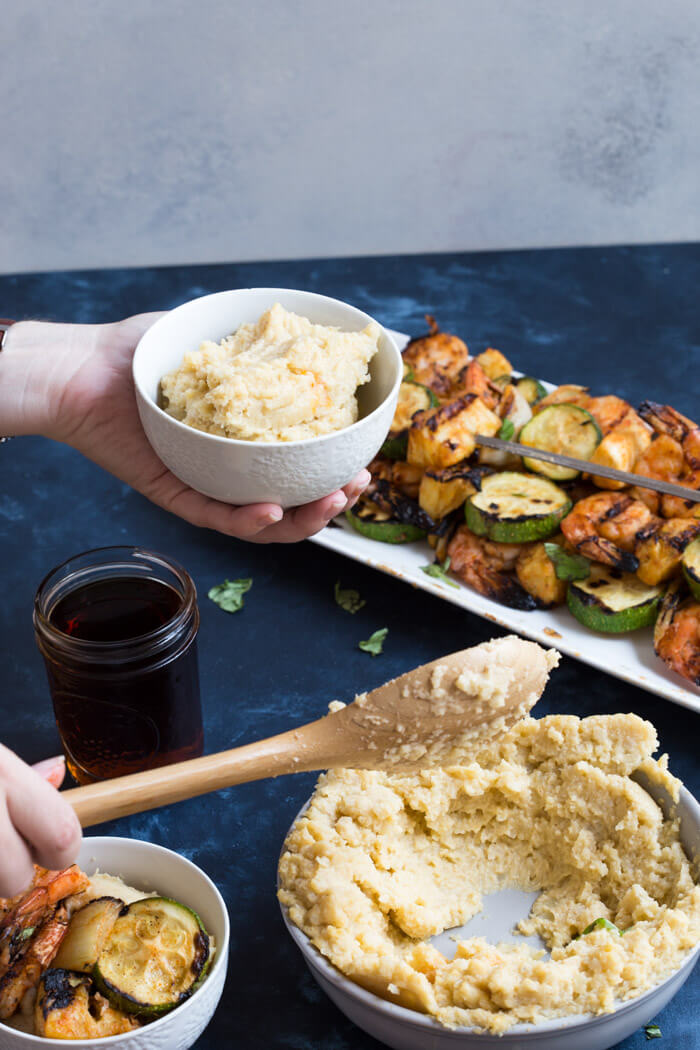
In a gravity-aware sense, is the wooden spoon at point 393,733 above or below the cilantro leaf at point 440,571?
above

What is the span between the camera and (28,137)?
4277mm

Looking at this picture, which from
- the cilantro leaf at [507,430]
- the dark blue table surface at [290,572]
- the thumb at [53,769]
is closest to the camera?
the dark blue table surface at [290,572]

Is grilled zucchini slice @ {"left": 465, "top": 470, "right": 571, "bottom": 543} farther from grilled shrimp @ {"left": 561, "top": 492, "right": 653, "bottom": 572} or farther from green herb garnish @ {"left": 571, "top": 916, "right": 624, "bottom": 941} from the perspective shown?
green herb garnish @ {"left": 571, "top": 916, "right": 624, "bottom": 941}

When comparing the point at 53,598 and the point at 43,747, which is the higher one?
the point at 53,598

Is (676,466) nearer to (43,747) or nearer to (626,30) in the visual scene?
→ (43,747)

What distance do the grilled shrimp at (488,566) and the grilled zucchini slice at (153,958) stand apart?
3.28 feet

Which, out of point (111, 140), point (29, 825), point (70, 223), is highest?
point (29, 825)

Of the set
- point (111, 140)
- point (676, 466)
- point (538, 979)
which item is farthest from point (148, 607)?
point (111, 140)

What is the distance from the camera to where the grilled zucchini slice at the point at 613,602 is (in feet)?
7.06

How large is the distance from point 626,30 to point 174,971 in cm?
394

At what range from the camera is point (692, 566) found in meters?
2.12

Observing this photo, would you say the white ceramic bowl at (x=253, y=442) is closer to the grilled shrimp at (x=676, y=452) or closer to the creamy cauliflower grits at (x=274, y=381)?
the creamy cauliflower grits at (x=274, y=381)

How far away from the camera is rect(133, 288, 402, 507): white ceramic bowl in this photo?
5.13ft

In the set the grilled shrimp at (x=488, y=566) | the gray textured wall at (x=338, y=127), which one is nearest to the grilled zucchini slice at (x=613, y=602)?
the grilled shrimp at (x=488, y=566)
